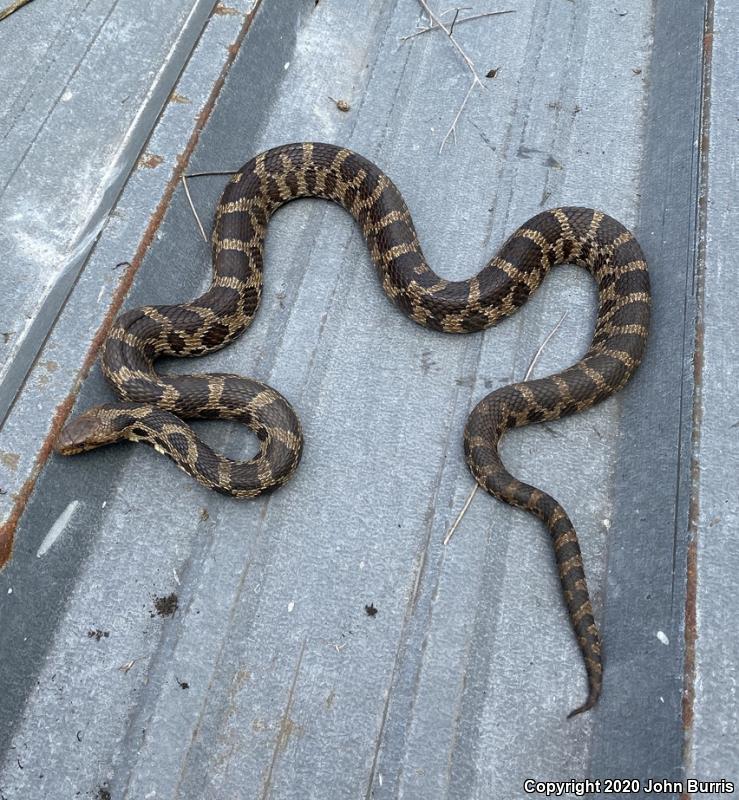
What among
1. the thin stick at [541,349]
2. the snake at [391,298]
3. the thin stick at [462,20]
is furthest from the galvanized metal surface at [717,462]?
the thin stick at [462,20]

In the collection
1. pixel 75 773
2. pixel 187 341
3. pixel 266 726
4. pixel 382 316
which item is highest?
pixel 382 316

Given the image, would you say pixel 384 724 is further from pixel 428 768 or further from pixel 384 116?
pixel 384 116

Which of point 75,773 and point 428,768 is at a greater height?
point 428,768

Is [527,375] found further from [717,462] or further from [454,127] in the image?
[454,127]

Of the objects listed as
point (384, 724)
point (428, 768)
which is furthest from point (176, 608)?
point (428, 768)

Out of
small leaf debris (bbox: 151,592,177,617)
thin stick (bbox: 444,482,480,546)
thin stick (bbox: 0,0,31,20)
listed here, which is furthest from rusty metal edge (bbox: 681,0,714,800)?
thin stick (bbox: 0,0,31,20)

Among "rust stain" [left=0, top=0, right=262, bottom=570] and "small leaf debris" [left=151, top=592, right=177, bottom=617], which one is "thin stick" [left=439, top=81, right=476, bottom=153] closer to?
"rust stain" [left=0, top=0, right=262, bottom=570]
